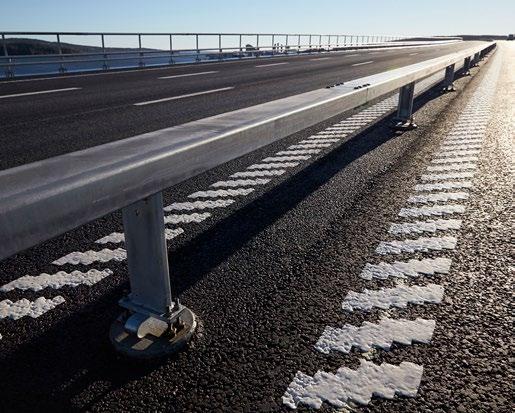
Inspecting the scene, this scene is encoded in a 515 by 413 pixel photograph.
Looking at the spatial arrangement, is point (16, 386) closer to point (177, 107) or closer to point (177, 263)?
point (177, 263)

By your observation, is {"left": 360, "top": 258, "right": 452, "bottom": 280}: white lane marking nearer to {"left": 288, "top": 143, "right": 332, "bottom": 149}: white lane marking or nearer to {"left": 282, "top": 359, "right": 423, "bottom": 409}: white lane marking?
{"left": 282, "top": 359, "right": 423, "bottom": 409}: white lane marking

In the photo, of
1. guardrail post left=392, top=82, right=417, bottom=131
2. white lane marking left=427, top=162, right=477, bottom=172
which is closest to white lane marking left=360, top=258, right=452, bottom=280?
white lane marking left=427, top=162, right=477, bottom=172

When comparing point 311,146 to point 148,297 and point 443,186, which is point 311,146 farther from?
point 148,297

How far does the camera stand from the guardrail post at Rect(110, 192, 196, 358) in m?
1.82

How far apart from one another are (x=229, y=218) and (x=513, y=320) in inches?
77.2

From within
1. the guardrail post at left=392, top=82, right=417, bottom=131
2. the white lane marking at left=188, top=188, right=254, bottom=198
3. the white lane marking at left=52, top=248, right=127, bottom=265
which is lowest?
the white lane marking at left=52, top=248, right=127, bottom=265

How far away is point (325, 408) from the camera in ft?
5.35

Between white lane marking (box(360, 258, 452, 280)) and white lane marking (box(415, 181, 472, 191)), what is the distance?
57.3 inches

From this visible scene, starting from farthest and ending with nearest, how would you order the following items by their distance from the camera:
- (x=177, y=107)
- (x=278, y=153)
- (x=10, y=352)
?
(x=177, y=107) < (x=278, y=153) < (x=10, y=352)

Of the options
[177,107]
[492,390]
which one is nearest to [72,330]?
[492,390]

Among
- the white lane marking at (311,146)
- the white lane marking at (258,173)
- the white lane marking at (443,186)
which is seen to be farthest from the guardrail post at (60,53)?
the white lane marking at (443,186)

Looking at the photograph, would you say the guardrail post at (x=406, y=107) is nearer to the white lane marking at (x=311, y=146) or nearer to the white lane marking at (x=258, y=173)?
the white lane marking at (x=311, y=146)

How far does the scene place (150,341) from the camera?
78.4 inches

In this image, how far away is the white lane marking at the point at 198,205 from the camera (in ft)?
11.8
